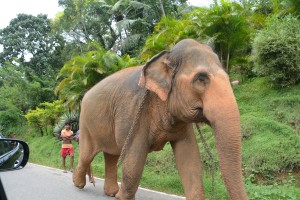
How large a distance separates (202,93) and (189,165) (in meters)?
1.17

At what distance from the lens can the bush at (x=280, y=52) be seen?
10.8 m

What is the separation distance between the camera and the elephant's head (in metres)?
4.01

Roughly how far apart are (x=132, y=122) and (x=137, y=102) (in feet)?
0.90

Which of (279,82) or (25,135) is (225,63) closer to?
(279,82)

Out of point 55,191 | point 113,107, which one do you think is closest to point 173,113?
point 113,107

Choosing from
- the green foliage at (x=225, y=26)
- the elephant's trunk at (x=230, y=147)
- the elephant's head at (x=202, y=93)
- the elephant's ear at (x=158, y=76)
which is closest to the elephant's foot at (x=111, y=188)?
the elephant's head at (x=202, y=93)

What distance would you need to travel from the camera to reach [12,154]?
7.74 feet

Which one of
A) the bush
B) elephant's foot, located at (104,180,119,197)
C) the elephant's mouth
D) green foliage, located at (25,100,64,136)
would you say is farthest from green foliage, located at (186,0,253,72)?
green foliage, located at (25,100,64,136)

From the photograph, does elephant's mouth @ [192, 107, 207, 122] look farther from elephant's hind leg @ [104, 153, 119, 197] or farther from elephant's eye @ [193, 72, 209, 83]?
elephant's hind leg @ [104, 153, 119, 197]

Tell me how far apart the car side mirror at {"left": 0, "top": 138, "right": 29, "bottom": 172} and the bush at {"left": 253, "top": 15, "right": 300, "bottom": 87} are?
367 inches

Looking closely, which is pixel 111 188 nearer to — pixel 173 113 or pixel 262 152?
pixel 262 152

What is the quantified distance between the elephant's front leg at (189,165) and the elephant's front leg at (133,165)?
0.46 m

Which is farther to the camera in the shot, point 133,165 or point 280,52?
point 280,52

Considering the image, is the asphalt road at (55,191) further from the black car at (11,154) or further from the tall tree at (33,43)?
the tall tree at (33,43)
